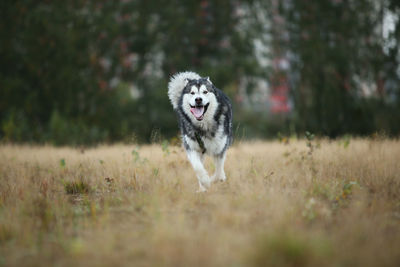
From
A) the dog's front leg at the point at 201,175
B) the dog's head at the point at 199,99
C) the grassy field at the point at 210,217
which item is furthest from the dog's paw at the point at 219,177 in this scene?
the dog's head at the point at 199,99

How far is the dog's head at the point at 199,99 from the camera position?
5.43 m

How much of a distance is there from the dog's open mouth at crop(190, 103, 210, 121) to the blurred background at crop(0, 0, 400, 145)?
6.50 meters

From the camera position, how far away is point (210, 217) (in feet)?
12.3

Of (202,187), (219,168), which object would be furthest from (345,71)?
(202,187)

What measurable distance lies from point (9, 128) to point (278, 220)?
11.2m

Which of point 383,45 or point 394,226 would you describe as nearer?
point 394,226

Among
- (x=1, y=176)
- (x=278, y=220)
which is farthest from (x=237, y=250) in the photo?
(x=1, y=176)

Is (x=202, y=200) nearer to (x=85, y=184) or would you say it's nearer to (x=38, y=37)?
(x=85, y=184)

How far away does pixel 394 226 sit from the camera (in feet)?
11.1

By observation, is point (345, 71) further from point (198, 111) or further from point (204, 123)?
point (198, 111)

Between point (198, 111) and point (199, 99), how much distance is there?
217mm

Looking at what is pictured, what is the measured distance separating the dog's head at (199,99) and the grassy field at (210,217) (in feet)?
3.84

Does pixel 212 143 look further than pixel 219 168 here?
No

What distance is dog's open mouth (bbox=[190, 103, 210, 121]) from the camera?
546 centimetres
